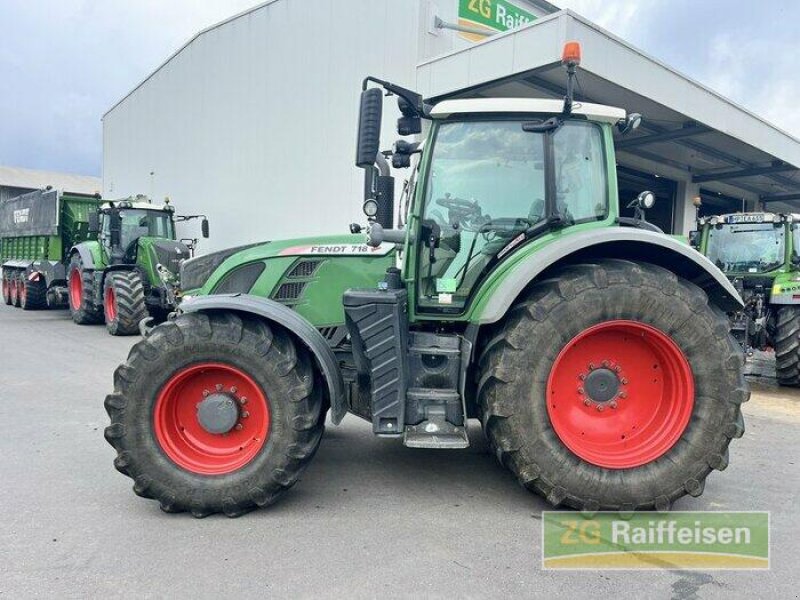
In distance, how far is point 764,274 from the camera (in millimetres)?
7652

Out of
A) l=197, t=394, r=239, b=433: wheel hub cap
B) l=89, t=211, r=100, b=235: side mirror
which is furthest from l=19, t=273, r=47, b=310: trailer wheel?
l=197, t=394, r=239, b=433: wheel hub cap

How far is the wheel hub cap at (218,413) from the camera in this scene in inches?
127

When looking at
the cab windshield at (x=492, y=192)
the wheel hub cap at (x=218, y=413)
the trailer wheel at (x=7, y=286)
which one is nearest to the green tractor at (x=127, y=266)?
the trailer wheel at (x=7, y=286)

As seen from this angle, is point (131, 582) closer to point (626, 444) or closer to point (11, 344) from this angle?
point (626, 444)

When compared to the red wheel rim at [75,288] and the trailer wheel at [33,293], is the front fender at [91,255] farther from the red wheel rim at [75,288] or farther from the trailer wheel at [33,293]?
the trailer wheel at [33,293]

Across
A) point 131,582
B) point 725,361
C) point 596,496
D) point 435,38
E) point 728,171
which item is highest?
point 435,38

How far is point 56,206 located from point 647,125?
44.4ft

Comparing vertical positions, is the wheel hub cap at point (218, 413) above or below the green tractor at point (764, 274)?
below

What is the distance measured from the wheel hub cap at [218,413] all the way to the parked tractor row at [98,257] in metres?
6.22

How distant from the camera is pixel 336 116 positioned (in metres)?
12.1

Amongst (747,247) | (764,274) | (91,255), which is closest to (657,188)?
(747,247)

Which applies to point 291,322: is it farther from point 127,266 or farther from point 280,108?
point 280,108

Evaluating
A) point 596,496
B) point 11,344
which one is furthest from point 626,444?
point 11,344

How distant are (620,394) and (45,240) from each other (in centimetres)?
1506
